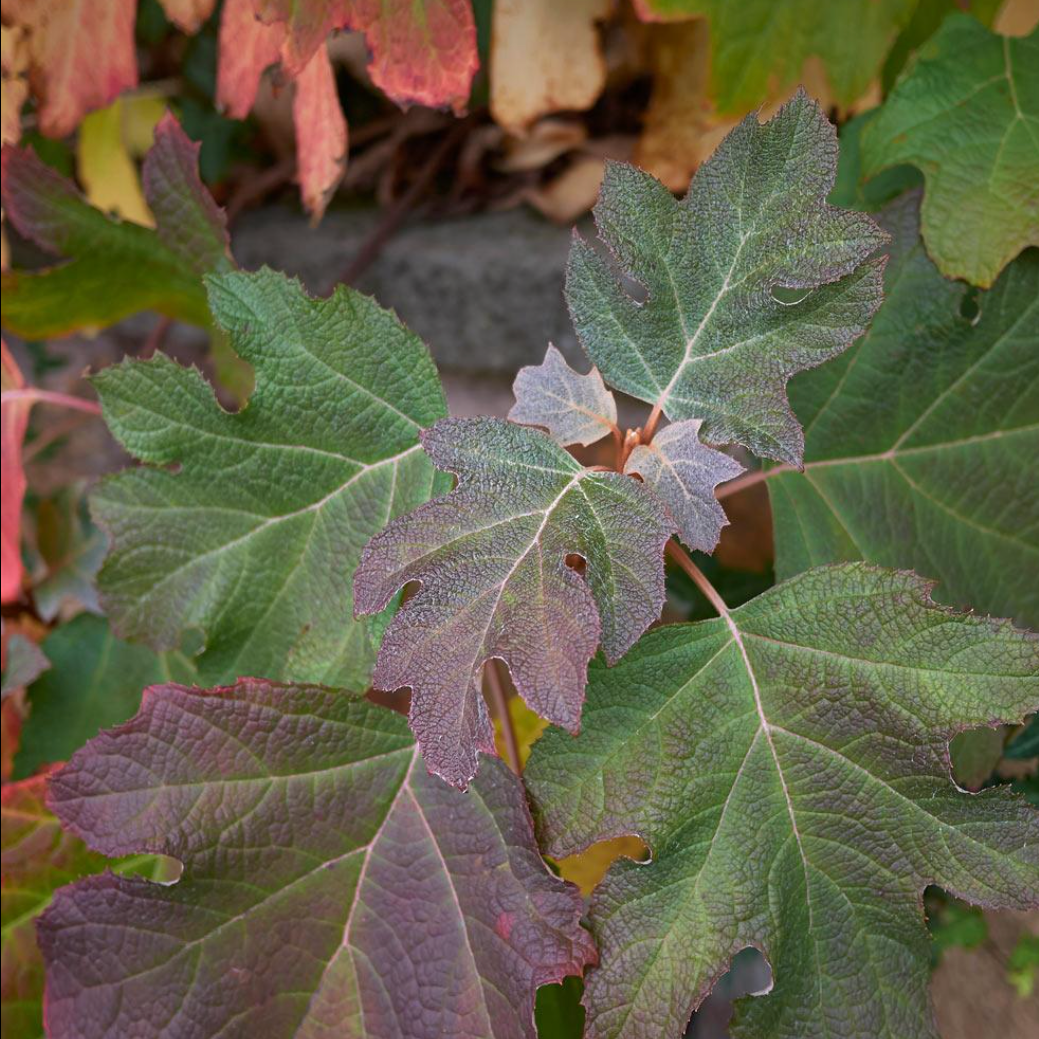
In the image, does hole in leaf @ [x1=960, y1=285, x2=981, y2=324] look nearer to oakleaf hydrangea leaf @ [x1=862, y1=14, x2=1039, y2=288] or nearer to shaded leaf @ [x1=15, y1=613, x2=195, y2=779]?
oakleaf hydrangea leaf @ [x1=862, y1=14, x2=1039, y2=288]


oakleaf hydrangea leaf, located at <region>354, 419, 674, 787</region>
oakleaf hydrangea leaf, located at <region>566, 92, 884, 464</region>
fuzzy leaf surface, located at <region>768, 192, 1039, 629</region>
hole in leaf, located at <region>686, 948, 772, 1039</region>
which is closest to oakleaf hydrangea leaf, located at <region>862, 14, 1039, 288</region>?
fuzzy leaf surface, located at <region>768, 192, 1039, 629</region>

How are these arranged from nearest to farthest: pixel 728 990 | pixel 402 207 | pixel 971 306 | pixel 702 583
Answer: pixel 702 583, pixel 971 306, pixel 402 207, pixel 728 990

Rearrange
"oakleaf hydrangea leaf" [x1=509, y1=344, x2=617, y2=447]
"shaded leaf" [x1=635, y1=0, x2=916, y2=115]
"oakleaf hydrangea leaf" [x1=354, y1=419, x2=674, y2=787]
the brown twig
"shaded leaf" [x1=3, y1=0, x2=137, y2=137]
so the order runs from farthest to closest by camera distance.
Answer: the brown twig
"shaded leaf" [x1=3, y1=0, x2=137, y2=137]
"shaded leaf" [x1=635, y1=0, x2=916, y2=115]
"oakleaf hydrangea leaf" [x1=509, y1=344, x2=617, y2=447]
"oakleaf hydrangea leaf" [x1=354, y1=419, x2=674, y2=787]

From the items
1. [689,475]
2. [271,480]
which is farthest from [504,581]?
[271,480]

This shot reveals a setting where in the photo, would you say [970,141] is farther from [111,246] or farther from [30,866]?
[30,866]

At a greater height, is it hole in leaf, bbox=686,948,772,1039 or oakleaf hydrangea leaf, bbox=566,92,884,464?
oakleaf hydrangea leaf, bbox=566,92,884,464

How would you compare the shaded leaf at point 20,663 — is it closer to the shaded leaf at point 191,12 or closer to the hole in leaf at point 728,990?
the shaded leaf at point 191,12

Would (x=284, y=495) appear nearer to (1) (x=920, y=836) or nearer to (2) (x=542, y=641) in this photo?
(2) (x=542, y=641)
